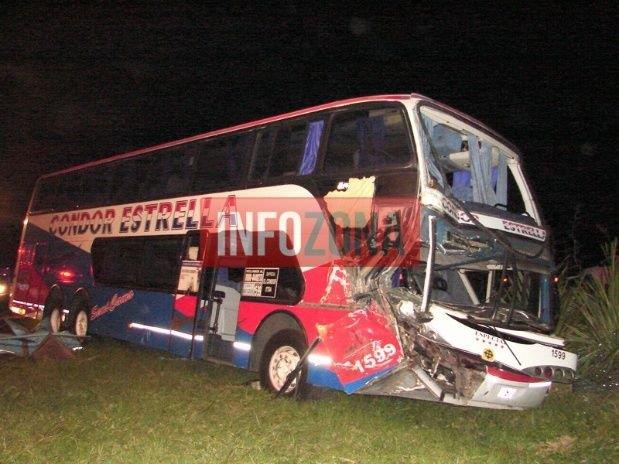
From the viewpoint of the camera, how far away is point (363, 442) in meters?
5.07

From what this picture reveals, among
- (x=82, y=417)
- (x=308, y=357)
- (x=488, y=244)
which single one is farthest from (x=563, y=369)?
(x=82, y=417)

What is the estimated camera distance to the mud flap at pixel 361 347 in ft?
17.6

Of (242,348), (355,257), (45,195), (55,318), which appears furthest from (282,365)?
(45,195)

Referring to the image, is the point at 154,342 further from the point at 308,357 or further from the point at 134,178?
the point at 308,357

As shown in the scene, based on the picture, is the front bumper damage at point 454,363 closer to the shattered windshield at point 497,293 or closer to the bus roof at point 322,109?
the shattered windshield at point 497,293

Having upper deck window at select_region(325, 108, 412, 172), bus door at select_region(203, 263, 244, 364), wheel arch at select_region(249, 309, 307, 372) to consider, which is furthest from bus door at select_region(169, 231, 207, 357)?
upper deck window at select_region(325, 108, 412, 172)

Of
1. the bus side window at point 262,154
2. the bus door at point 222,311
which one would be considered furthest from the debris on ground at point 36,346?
the bus side window at point 262,154

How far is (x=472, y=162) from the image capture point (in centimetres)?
654

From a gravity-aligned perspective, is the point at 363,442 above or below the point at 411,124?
below

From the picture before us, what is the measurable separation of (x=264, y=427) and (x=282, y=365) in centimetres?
122

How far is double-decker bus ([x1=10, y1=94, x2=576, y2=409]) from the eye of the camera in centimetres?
538

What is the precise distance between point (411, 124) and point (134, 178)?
5.89 metres

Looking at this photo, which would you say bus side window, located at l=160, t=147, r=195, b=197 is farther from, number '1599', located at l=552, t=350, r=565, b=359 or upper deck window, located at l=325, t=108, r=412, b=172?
number '1599', located at l=552, t=350, r=565, b=359

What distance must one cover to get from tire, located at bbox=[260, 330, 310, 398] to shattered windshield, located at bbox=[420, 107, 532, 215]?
2.40m
